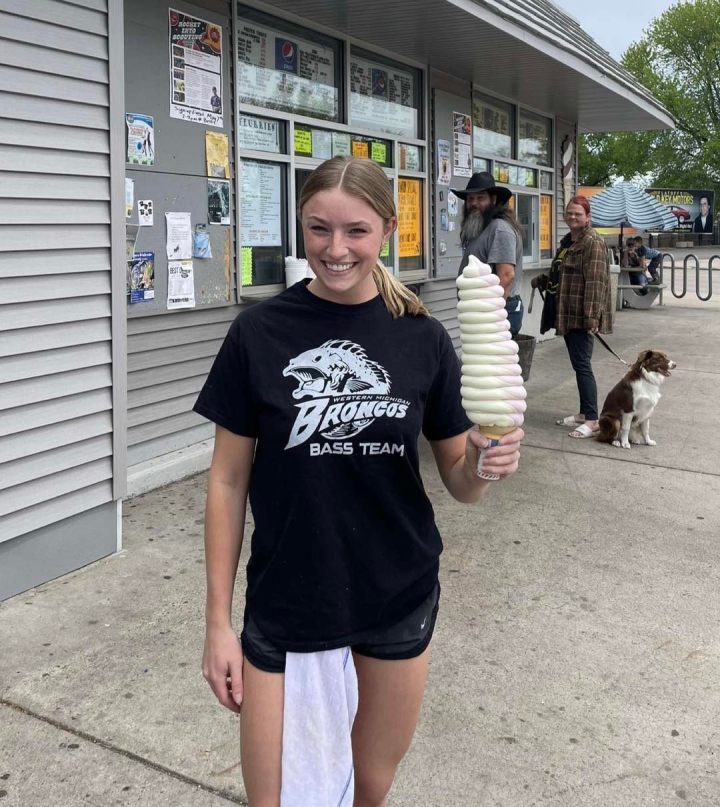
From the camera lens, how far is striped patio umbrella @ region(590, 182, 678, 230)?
21.5 m

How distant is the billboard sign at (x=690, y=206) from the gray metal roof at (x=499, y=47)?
4248 centimetres

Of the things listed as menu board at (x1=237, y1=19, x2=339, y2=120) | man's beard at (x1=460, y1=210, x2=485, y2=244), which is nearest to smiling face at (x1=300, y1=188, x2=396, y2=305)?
menu board at (x1=237, y1=19, x2=339, y2=120)

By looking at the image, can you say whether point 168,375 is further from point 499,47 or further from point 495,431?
point 499,47

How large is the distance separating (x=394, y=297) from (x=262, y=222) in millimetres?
5009

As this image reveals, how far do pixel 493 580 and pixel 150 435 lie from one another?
2.53 meters

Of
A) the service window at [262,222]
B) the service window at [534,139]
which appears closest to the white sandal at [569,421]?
the service window at [262,222]

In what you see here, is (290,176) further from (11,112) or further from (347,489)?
(347,489)

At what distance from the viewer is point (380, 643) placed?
204 cm

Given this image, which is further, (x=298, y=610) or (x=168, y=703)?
(x=168, y=703)

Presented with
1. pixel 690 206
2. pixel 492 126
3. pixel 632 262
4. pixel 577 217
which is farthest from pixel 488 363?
pixel 690 206

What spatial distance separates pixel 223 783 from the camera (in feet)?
9.80

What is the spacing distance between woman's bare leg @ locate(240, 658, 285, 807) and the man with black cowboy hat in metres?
5.32

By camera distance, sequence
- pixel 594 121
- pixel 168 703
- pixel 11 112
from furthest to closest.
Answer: pixel 594 121, pixel 11 112, pixel 168 703

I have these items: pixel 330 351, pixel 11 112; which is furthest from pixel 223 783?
pixel 11 112
